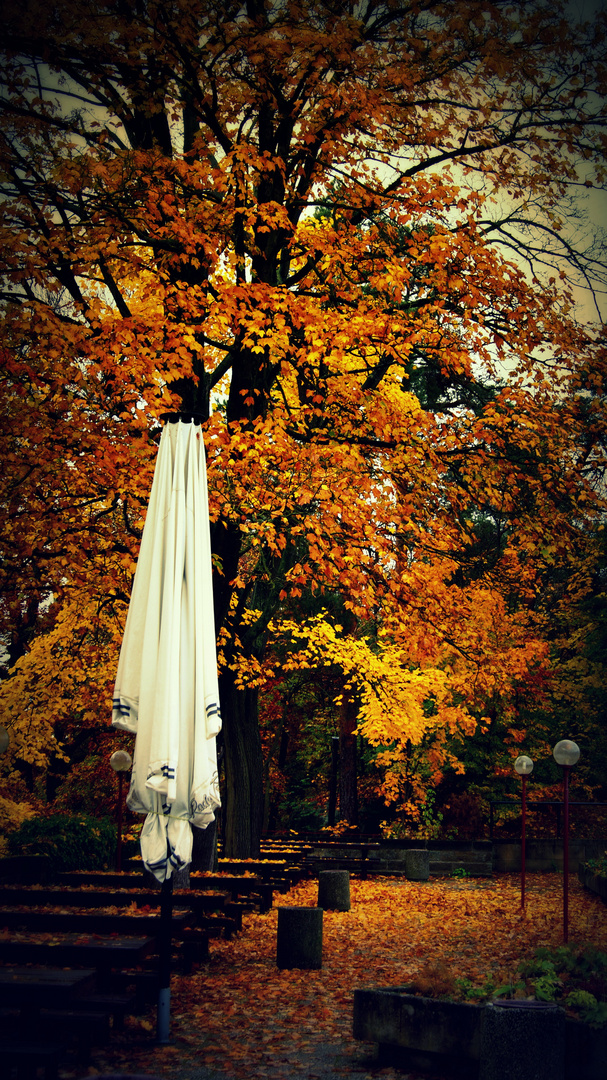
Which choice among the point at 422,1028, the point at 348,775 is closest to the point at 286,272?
the point at 422,1028

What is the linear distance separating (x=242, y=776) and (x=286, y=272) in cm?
796

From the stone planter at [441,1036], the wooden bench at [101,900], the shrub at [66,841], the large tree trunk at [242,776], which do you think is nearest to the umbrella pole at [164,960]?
the stone planter at [441,1036]

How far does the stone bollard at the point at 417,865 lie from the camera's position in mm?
18328

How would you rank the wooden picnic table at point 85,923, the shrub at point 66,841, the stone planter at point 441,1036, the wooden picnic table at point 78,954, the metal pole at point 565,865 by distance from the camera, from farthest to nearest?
the shrub at point 66,841 < the metal pole at point 565,865 < the wooden picnic table at point 85,923 < the wooden picnic table at point 78,954 < the stone planter at point 441,1036

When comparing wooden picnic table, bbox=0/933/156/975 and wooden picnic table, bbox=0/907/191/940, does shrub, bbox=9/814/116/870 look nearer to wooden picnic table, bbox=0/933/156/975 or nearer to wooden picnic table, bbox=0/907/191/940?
wooden picnic table, bbox=0/907/191/940

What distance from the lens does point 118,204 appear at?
30.0ft

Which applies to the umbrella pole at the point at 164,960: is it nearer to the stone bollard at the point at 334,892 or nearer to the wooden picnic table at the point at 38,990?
the wooden picnic table at the point at 38,990

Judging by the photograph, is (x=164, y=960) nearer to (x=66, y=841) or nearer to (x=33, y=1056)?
(x=33, y=1056)

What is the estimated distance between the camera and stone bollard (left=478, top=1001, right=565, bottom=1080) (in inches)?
177

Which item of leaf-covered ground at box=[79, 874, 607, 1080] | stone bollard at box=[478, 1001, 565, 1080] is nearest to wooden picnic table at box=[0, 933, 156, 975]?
leaf-covered ground at box=[79, 874, 607, 1080]

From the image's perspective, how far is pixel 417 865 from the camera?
1838cm

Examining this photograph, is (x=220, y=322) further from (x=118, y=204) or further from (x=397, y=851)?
(x=397, y=851)

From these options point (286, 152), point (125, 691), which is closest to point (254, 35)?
point (286, 152)

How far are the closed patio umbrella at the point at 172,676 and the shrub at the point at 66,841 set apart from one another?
8.70 metres
